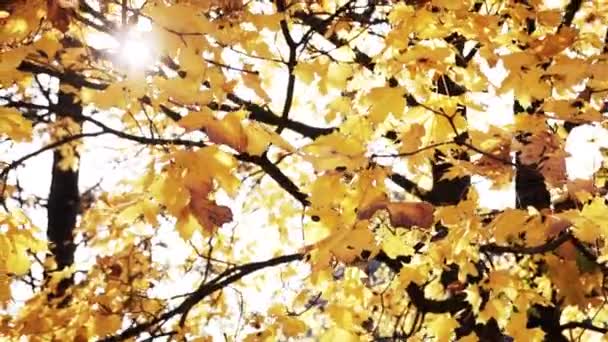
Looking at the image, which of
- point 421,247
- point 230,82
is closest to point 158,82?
point 230,82

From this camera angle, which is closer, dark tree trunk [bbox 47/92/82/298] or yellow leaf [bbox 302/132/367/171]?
yellow leaf [bbox 302/132/367/171]

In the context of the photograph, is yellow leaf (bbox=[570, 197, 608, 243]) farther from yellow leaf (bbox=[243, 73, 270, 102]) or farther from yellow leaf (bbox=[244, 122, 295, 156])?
yellow leaf (bbox=[243, 73, 270, 102])

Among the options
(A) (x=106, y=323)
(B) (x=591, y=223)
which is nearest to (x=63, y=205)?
(A) (x=106, y=323)

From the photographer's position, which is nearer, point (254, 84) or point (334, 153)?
point (334, 153)

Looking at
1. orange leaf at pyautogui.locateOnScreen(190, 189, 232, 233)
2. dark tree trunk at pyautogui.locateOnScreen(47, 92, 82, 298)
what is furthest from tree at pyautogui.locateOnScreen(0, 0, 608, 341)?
dark tree trunk at pyautogui.locateOnScreen(47, 92, 82, 298)

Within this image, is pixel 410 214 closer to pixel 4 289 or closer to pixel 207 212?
pixel 207 212

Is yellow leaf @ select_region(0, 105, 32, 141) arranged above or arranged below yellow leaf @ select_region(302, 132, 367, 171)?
above

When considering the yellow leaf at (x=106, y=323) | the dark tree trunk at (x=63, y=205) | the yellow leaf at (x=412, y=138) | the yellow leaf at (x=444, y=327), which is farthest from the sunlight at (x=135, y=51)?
the dark tree trunk at (x=63, y=205)

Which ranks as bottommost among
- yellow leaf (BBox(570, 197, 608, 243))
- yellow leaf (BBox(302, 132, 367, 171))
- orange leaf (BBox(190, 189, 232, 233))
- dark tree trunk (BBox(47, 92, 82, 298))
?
yellow leaf (BBox(570, 197, 608, 243))

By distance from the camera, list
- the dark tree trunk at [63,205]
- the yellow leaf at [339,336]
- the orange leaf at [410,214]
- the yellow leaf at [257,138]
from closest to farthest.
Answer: the orange leaf at [410,214], the yellow leaf at [257,138], the yellow leaf at [339,336], the dark tree trunk at [63,205]

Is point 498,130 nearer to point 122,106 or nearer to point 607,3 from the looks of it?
point 122,106

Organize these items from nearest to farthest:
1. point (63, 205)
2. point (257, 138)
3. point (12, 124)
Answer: point (257, 138) → point (12, 124) → point (63, 205)

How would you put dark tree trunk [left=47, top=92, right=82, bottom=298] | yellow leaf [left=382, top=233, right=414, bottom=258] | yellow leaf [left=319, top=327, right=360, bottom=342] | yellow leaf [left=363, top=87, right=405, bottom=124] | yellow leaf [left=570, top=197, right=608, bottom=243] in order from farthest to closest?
dark tree trunk [left=47, top=92, right=82, bottom=298], yellow leaf [left=319, top=327, right=360, bottom=342], yellow leaf [left=382, top=233, right=414, bottom=258], yellow leaf [left=363, top=87, right=405, bottom=124], yellow leaf [left=570, top=197, right=608, bottom=243]

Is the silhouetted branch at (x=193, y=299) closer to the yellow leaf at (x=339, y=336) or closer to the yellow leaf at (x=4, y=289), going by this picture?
the yellow leaf at (x=339, y=336)
